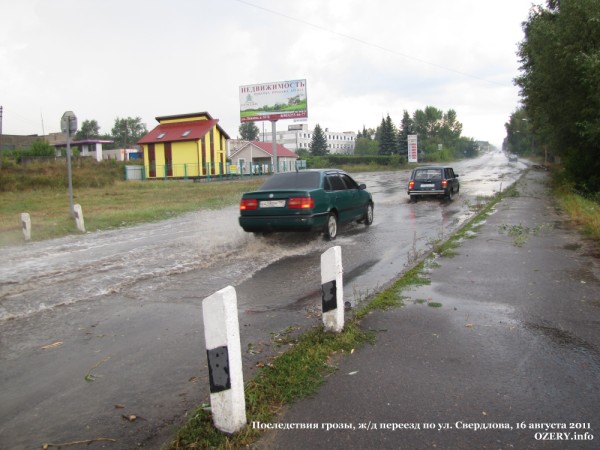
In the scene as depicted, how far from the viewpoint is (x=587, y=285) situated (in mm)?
6035

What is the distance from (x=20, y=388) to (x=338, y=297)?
2659 mm

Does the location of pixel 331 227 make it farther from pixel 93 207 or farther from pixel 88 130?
pixel 88 130

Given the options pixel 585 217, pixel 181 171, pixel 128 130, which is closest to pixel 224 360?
pixel 585 217

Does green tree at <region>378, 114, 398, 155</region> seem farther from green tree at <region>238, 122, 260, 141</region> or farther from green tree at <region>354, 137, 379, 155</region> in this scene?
green tree at <region>238, 122, 260, 141</region>

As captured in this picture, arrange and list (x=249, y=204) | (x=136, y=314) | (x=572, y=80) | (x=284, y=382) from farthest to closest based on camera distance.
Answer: (x=572, y=80), (x=249, y=204), (x=136, y=314), (x=284, y=382)

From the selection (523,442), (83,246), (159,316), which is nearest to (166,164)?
(83,246)

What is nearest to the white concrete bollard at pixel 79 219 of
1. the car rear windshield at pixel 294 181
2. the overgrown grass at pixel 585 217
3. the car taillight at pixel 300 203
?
the car rear windshield at pixel 294 181

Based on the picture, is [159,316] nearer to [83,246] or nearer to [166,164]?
[83,246]

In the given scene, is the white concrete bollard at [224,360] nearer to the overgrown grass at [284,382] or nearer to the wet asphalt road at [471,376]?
the overgrown grass at [284,382]

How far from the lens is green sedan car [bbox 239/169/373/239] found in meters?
9.54

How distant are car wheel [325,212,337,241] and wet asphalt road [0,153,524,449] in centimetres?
22

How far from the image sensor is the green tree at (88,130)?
126875mm

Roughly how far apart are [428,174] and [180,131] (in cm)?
3282

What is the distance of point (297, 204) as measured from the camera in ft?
31.2
